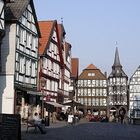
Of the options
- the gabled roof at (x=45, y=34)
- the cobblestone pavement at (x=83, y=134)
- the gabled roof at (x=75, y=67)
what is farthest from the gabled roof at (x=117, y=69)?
the cobblestone pavement at (x=83, y=134)

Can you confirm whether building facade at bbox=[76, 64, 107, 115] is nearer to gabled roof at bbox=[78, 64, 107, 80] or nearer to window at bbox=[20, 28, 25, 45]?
gabled roof at bbox=[78, 64, 107, 80]

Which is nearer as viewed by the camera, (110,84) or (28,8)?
(28,8)

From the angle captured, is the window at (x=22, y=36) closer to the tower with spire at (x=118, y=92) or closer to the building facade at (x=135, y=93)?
the building facade at (x=135, y=93)

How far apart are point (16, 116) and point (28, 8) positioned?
2649 cm

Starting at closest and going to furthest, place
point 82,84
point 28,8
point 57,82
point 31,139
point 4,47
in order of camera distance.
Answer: point 31,139
point 4,47
point 28,8
point 57,82
point 82,84

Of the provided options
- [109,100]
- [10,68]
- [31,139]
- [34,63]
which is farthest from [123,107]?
[31,139]

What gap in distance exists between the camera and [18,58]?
1558 inches

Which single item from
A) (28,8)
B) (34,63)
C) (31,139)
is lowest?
(31,139)

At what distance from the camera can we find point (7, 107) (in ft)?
125

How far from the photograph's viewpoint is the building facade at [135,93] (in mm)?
106625

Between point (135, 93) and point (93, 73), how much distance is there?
14029mm

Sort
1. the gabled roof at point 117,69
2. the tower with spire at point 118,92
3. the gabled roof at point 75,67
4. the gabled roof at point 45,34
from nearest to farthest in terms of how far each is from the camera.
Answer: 1. the gabled roof at point 45,34
2. the gabled roof at point 75,67
3. the tower with spire at point 118,92
4. the gabled roof at point 117,69

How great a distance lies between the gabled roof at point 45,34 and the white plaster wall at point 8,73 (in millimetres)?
13051

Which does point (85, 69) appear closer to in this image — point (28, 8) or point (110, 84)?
point (110, 84)
